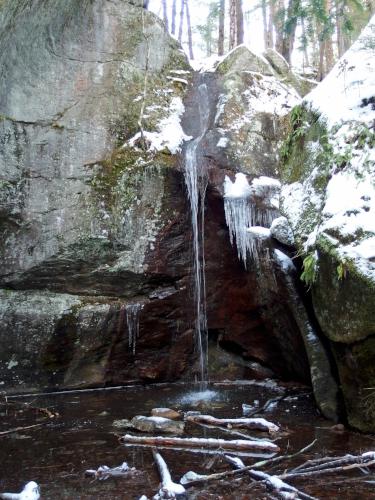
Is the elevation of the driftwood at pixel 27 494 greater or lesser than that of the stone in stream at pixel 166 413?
lesser

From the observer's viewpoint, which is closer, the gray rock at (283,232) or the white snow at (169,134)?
the gray rock at (283,232)

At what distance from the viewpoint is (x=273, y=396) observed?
7.64 m

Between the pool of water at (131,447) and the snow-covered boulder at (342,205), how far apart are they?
2.94ft

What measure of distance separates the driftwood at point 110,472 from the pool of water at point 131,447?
76mm

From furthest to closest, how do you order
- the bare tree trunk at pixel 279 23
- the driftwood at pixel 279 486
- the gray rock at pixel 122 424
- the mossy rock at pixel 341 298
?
1. the bare tree trunk at pixel 279 23
2. the gray rock at pixel 122 424
3. the mossy rock at pixel 341 298
4. the driftwood at pixel 279 486

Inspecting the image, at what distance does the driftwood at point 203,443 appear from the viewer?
5.14 meters

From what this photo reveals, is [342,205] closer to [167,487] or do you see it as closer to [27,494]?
[167,487]

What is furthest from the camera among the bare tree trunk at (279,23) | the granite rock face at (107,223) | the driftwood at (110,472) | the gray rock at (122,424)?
the bare tree trunk at (279,23)

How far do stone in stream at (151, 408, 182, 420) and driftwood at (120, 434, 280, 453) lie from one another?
35.3 inches

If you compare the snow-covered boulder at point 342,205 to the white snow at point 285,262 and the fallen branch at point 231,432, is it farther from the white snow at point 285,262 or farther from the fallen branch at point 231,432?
the fallen branch at point 231,432

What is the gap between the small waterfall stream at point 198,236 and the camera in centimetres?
889

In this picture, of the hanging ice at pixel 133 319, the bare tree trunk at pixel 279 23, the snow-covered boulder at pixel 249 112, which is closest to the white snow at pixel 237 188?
the snow-covered boulder at pixel 249 112

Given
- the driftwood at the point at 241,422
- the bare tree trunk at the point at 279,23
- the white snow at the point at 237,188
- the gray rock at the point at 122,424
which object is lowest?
the gray rock at the point at 122,424

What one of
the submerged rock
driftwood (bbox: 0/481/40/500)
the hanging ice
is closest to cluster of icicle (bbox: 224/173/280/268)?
the hanging ice
